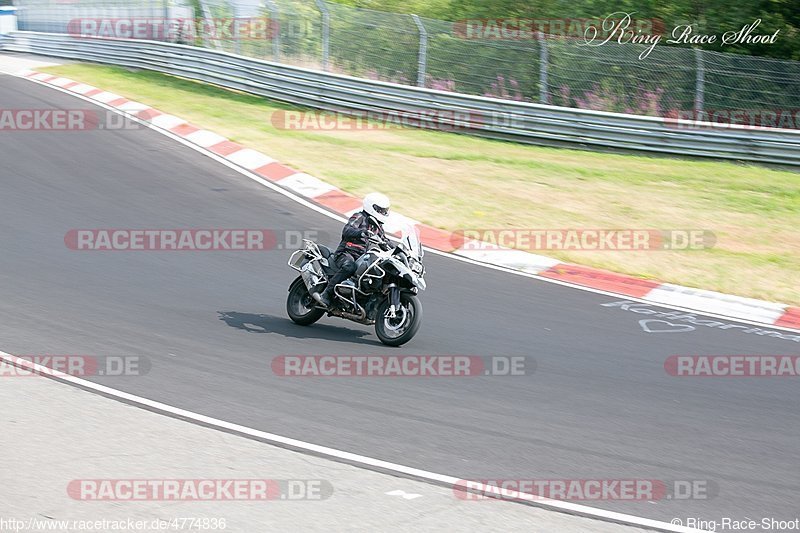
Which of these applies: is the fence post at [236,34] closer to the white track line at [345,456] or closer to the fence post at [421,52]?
the fence post at [421,52]

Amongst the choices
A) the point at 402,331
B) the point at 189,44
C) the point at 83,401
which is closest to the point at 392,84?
the point at 189,44

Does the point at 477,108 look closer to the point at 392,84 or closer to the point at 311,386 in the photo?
the point at 392,84

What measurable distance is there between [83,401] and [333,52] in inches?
645

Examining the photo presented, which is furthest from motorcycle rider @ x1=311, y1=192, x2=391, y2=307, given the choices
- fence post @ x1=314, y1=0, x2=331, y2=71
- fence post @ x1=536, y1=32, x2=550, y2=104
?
fence post @ x1=314, y1=0, x2=331, y2=71

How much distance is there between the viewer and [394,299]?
9.62 m

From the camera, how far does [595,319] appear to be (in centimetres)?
1114
